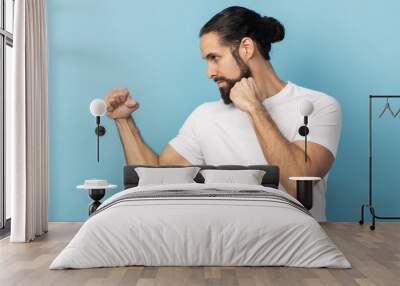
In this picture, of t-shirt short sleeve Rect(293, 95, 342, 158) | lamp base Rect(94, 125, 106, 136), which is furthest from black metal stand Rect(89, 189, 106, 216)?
t-shirt short sleeve Rect(293, 95, 342, 158)

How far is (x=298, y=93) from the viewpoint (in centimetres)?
729

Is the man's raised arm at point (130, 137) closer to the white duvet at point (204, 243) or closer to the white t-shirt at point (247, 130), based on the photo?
the white t-shirt at point (247, 130)

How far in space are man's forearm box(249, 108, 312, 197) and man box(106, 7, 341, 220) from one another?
1cm

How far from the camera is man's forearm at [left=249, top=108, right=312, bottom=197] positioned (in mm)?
7086

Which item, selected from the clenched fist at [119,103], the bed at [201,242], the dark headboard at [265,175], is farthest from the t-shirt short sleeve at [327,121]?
the bed at [201,242]

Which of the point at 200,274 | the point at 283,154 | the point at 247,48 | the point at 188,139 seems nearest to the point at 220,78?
the point at 247,48

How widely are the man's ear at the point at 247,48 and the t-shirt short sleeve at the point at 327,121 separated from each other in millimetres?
985

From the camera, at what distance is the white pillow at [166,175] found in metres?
6.67

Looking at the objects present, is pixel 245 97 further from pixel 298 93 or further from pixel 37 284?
pixel 37 284

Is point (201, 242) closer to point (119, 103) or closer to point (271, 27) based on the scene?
point (119, 103)

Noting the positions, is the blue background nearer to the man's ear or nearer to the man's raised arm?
the man's raised arm

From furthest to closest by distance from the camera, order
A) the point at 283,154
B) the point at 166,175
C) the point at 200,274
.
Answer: the point at 283,154
the point at 166,175
the point at 200,274

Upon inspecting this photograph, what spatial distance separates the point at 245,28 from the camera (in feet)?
23.8

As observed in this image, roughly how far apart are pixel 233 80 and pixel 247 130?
624 mm
